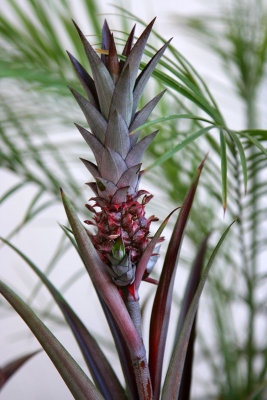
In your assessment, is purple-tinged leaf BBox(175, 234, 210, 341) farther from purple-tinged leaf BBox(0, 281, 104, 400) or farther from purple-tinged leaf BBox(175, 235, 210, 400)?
purple-tinged leaf BBox(0, 281, 104, 400)

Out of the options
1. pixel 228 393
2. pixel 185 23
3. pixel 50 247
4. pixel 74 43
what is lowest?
pixel 228 393

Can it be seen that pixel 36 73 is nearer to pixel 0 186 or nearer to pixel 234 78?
pixel 234 78

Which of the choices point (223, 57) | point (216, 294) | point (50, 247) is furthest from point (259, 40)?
point (50, 247)

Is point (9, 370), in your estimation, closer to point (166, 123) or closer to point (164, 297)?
point (164, 297)

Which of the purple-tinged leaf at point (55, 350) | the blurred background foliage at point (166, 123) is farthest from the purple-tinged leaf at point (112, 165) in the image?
the blurred background foliage at point (166, 123)

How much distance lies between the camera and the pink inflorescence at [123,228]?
12.7 inches

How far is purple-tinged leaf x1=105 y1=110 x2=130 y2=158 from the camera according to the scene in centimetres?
30

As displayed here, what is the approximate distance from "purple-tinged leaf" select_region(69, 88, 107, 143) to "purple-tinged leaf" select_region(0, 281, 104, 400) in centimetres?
13

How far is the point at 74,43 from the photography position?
682mm

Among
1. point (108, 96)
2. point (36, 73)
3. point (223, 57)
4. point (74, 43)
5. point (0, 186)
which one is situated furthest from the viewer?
point (0, 186)

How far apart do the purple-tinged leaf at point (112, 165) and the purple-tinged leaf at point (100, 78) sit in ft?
0.09

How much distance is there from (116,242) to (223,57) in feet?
1.94

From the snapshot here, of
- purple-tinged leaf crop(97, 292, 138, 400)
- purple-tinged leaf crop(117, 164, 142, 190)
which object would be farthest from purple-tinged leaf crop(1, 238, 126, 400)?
purple-tinged leaf crop(117, 164, 142, 190)

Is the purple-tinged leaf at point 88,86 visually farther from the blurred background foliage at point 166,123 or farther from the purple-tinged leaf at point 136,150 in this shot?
the blurred background foliage at point 166,123
